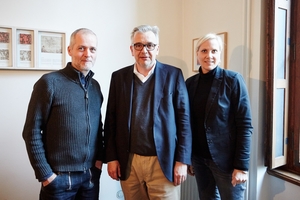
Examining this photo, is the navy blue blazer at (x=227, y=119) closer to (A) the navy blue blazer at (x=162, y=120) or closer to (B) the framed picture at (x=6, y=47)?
(A) the navy blue blazer at (x=162, y=120)

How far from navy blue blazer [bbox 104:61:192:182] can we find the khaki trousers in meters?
0.04

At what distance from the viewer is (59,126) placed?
1216 millimetres

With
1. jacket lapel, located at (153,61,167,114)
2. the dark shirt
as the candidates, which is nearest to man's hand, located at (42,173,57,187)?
the dark shirt

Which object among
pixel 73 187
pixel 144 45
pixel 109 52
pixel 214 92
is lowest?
pixel 73 187

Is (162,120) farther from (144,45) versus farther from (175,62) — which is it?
(175,62)

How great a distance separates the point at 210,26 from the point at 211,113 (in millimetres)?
1011

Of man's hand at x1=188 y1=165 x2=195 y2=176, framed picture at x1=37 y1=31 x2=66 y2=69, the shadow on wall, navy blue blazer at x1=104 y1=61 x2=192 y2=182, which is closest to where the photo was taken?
navy blue blazer at x1=104 y1=61 x2=192 y2=182

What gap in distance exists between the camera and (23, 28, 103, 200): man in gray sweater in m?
1.18

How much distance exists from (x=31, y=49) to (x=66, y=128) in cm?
88

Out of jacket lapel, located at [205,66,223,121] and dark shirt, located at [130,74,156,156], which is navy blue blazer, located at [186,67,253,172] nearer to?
jacket lapel, located at [205,66,223,121]

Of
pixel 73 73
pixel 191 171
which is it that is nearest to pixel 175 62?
pixel 191 171

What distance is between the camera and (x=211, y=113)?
134 cm

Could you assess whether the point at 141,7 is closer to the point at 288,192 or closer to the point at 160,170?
the point at 160,170

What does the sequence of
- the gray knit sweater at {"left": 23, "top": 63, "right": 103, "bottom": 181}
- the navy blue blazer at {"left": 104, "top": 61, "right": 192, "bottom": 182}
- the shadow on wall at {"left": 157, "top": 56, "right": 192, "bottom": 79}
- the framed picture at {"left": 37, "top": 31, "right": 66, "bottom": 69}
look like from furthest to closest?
the shadow on wall at {"left": 157, "top": 56, "right": 192, "bottom": 79}
the framed picture at {"left": 37, "top": 31, "right": 66, "bottom": 69}
the navy blue blazer at {"left": 104, "top": 61, "right": 192, "bottom": 182}
the gray knit sweater at {"left": 23, "top": 63, "right": 103, "bottom": 181}
